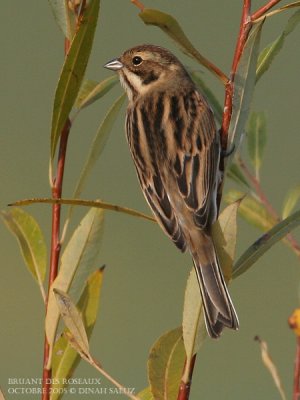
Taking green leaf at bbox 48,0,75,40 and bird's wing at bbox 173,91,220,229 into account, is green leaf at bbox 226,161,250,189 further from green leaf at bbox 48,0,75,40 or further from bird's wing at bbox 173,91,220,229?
green leaf at bbox 48,0,75,40

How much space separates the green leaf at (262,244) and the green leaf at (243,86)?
134mm

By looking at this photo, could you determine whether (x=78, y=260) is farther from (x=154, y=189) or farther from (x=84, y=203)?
(x=154, y=189)

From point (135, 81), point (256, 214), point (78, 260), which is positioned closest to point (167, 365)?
point (78, 260)

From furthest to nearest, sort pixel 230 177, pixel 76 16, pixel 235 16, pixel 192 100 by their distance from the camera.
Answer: pixel 235 16
pixel 192 100
pixel 230 177
pixel 76 16

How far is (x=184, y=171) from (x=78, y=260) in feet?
1.52

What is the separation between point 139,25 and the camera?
21.4 ft

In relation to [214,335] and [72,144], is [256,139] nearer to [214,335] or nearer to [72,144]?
[214,335]

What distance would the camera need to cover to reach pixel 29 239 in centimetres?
180

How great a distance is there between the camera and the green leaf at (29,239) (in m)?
1.79

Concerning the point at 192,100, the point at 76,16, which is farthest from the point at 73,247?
the point at 192,100

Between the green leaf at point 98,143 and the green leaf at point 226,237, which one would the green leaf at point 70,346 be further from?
the green leaf at point 226,237

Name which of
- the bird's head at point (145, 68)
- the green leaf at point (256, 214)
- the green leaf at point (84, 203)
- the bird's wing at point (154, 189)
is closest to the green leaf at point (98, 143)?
the green leaf at point (84, 203)

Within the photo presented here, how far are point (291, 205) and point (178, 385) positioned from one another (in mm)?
833

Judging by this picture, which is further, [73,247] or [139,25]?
[139,25]
